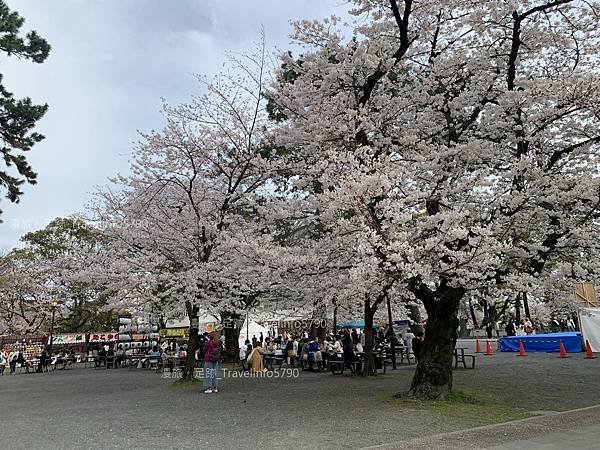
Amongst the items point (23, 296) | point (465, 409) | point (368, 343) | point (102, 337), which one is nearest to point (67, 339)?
point (102, 337)

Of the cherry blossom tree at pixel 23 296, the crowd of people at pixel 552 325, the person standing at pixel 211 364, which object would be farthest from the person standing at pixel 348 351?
the cherry blossom tree at pixel 23 296

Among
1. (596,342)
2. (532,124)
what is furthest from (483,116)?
(596,342)

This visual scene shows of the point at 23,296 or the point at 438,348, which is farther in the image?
the point at 23,296

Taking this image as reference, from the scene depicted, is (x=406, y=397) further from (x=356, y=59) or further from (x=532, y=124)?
(x=356, y=59)

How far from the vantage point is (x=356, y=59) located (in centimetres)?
1088

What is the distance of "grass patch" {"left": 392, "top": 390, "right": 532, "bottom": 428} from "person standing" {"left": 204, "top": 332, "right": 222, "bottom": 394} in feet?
15.1

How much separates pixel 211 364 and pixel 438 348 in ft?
18.5

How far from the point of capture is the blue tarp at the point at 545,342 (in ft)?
67.5

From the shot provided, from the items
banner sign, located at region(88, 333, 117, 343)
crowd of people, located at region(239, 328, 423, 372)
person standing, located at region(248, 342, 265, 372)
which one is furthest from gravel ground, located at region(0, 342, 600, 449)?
banner sign, located at region(88, 333, 117, 343)

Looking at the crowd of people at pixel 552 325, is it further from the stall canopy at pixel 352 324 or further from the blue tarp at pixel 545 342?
the stall canopy at pixel 352 324

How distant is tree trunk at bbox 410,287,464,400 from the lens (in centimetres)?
1012

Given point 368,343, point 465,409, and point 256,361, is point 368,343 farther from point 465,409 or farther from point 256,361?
point 465,409

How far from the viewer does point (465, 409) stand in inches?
361

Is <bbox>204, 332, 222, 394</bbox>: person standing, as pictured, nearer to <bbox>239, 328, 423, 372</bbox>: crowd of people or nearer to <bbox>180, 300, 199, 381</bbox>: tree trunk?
<bbox>180, 300, 199, 381</bbox>: tree trunk
